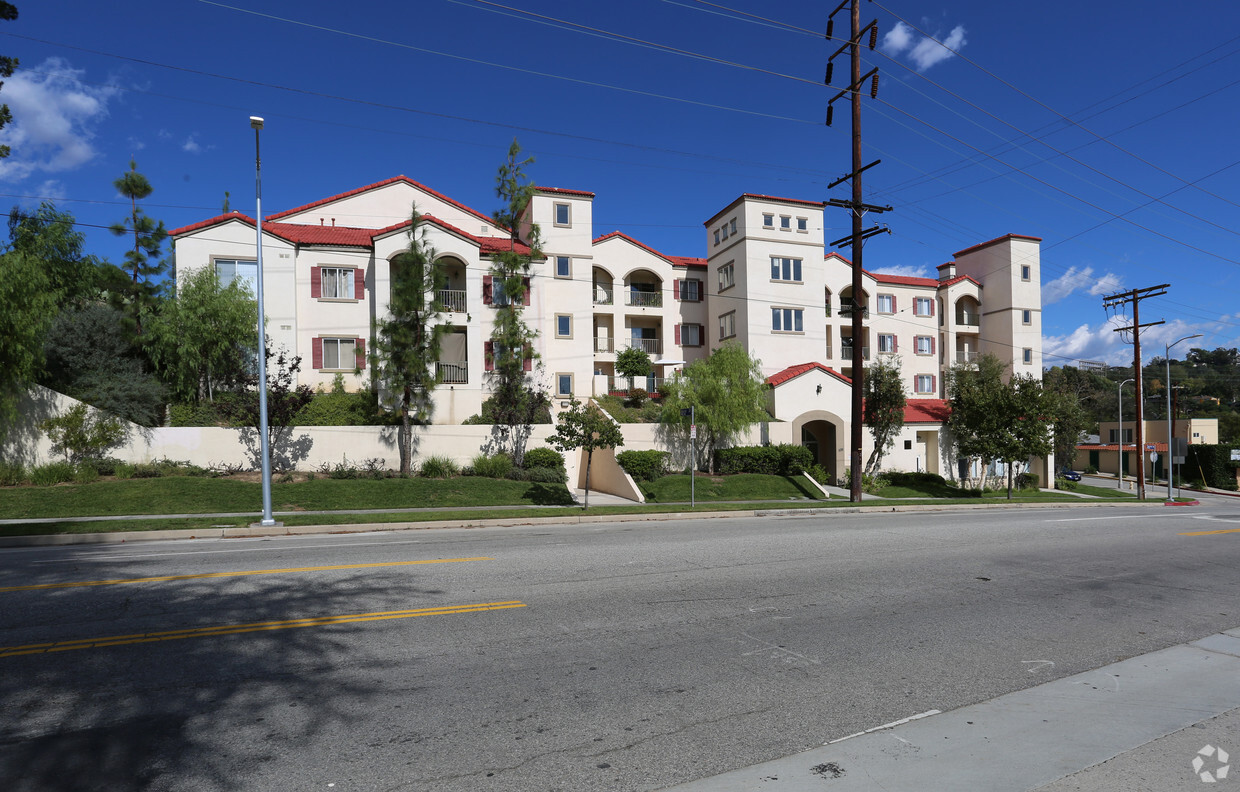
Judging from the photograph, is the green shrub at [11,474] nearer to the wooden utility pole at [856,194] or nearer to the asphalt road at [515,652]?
the asphalt road at [515,652]

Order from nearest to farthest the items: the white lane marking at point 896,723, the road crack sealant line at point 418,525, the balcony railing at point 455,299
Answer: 1. the white lane marking at point 896,723
2. the road crack sealant line at point 418,525
3. the balcony railing at point 455,299

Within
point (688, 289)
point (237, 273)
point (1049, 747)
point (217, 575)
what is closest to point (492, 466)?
point (237, 273)

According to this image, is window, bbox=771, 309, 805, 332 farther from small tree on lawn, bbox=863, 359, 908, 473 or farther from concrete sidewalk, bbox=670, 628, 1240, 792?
concrete sidewalk, bbox=670, 628, 1240, 792

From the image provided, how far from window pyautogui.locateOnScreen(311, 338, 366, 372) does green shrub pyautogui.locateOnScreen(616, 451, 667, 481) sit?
13.1 m

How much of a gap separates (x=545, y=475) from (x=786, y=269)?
23.3m

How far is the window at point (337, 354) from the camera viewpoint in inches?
1195

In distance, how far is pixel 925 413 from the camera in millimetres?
39469

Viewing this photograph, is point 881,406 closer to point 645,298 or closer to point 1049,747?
point 645,298

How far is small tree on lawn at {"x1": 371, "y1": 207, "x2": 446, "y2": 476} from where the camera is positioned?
82.8 feet

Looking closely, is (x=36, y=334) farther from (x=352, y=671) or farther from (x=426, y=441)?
(x=352, y=671)

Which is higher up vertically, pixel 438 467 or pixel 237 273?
pixel 237 273

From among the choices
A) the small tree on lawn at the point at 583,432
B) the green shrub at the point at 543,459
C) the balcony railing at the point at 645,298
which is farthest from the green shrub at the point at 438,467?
the balcony railing at the point at 645,298

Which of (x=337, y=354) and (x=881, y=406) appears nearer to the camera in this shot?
(x=337, y=354)

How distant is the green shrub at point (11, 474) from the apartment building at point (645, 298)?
33.6ft
